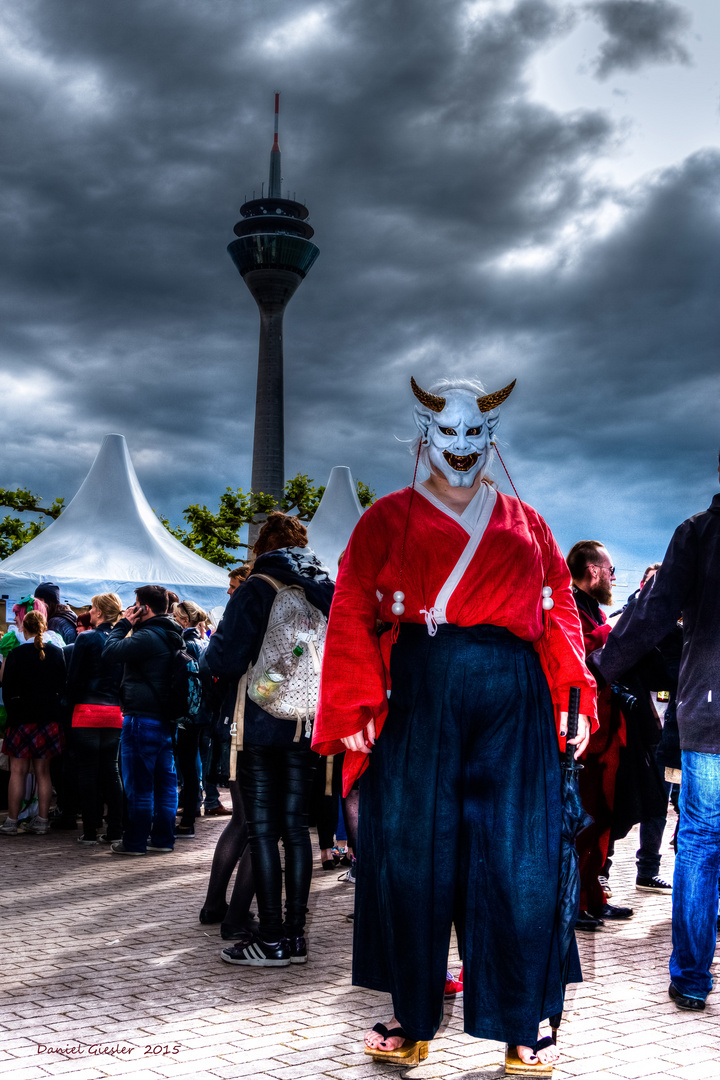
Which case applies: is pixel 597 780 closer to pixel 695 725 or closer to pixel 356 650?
pixel 695 725

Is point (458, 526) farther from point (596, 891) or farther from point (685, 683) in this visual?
point (596, 891)

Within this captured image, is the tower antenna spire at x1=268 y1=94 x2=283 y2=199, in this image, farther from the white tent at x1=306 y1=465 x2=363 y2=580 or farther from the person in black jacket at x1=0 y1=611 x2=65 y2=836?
the person in black jacket at x1=0 y1=611 x2=65 y2=836

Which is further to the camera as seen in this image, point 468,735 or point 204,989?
point 204,989

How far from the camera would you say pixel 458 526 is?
3.37 metres

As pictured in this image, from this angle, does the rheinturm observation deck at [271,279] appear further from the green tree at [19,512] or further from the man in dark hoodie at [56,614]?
the man in dark hoodie at [56,614]

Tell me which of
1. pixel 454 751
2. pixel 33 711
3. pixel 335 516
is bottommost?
pixel 454 751

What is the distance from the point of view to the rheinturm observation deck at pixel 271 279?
7312cm

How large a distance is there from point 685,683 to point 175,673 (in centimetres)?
399

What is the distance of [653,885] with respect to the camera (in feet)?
21.4

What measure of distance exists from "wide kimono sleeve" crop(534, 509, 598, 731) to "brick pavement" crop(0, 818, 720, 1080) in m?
1.18

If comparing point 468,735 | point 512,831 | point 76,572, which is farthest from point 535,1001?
point 76,572

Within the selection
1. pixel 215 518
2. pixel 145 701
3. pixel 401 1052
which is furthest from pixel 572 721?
pixel 215 518

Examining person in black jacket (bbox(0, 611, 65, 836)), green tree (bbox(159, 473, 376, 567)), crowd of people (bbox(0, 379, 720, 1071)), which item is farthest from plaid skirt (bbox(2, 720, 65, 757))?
green tree (bbox(159, 473, 376, 567))

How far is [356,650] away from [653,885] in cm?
415
